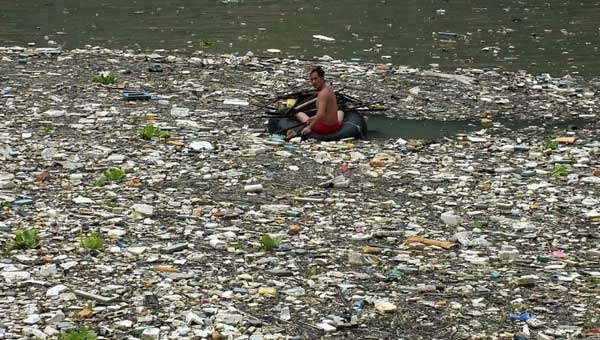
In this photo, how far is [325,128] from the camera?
1298 centimetres

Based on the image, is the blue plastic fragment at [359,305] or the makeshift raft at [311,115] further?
the makeshift raft at [311,115]

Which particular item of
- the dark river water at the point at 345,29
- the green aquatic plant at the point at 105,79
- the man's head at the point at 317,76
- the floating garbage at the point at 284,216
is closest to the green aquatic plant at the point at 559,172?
the floating garbage at the point at 284,216

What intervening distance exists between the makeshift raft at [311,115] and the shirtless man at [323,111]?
76 mm

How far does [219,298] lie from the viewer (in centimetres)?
763

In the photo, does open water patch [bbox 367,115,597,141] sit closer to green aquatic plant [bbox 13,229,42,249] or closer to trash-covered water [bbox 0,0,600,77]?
trash-covered water [bbox 0,0,600,77]

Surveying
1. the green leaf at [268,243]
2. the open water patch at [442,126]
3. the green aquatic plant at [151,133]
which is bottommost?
the open water patch at [442,126]

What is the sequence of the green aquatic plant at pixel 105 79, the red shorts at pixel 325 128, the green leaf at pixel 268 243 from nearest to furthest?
the green leaf at pixel 268 243 → the red shorts at pixel 325 128 → the green aquatic plant at pixel 105 79

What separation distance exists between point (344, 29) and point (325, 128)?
10769 mm

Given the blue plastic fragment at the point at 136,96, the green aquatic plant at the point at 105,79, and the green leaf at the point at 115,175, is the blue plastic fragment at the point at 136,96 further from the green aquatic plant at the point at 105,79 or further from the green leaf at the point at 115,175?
the green leaf at the point at 115,175

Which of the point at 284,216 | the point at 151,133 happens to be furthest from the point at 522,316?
the point at 151,133

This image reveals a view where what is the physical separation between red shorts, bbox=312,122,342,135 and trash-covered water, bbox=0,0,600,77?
658 cm

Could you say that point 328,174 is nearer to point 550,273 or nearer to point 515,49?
point 550,273

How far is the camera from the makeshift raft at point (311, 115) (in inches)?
513

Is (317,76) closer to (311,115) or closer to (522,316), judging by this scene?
(311,115)
